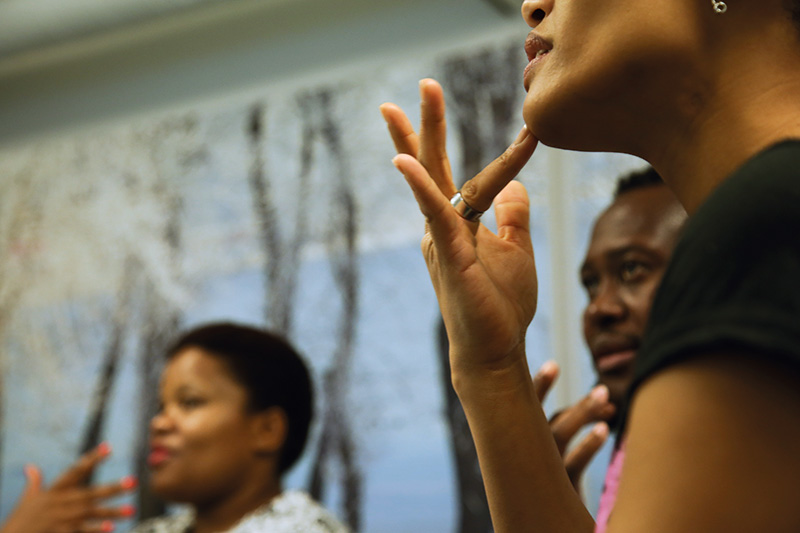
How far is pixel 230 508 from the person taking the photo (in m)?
2.15

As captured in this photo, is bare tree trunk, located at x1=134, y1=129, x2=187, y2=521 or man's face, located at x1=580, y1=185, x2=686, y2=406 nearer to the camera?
man's face, located at x1=580, y1=185, x2=686, y2=406

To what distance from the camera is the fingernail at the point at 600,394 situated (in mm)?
1506

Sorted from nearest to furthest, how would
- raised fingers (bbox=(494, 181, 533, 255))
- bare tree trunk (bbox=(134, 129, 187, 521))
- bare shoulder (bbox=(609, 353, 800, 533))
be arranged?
bare shoulder (bbox=(609, 353, 800, 533)), raised fingers (bbox=(494, 181, 533, 255)), bare tree trunk (bbox=(134, 129, 187, 521))

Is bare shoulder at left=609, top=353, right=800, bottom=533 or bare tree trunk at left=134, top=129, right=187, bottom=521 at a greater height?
bare tree trunk at left=134, top=129, right=187, bottom=521

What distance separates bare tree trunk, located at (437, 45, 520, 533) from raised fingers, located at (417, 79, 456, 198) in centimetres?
150

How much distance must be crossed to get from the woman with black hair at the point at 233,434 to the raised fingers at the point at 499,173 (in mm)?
1306

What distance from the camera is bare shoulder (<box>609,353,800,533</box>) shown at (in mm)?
487

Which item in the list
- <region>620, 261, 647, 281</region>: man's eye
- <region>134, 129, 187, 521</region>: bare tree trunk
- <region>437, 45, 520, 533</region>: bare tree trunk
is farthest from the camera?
<region>134, 129, 187, 521</region>: bare tree trunk

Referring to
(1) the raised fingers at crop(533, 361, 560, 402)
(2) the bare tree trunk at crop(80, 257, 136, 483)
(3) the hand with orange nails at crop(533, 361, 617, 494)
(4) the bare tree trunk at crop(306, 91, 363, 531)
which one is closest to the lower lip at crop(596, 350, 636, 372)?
(3) the hand with orange nails at crop(533, 361, 617, 494)

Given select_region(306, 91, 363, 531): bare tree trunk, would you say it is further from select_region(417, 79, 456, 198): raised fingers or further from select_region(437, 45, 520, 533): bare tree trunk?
select_region(417, 79, 456, 198): raised fingers

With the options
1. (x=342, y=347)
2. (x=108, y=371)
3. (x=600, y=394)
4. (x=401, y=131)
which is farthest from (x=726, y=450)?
(x=108, y=371)

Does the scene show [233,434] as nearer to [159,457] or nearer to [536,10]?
[159,457]

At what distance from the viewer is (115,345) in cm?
312

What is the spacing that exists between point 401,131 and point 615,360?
803 millimetres
